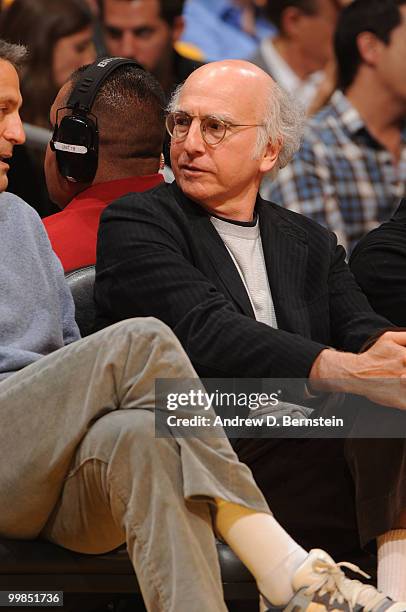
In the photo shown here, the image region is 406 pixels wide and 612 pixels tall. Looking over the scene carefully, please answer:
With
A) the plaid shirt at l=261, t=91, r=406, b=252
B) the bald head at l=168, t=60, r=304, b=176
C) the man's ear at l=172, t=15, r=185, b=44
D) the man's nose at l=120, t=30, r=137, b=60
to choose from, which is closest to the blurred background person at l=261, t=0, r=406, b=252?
the plaid shirt at l=261, t=91, r=406, b=252

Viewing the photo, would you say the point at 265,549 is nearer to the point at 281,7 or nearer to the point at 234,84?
the point at 234,84

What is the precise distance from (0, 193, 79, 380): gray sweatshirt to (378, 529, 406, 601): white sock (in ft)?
2.21

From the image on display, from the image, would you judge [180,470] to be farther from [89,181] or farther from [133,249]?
[89,181]

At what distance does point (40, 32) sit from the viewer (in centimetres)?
396

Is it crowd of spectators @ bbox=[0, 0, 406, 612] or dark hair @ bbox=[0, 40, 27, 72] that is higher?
dark hair @ bbox=[0, 40, 27, 72]

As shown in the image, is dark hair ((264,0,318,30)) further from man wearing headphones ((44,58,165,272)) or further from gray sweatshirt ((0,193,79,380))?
gray sweatshirt ((0,193,79,380))

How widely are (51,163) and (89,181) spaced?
0.34 feet

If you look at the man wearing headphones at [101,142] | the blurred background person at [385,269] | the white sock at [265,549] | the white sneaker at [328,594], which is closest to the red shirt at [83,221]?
the man wearing headphones at [101,142]

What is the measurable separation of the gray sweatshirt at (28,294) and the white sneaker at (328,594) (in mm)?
605

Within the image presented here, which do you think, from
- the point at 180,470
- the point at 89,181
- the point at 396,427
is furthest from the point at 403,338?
the point at 89,181

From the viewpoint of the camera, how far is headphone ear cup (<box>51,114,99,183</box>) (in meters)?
2.52

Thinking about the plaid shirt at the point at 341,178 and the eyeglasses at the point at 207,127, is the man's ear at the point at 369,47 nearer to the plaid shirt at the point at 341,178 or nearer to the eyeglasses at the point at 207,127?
the plaid shirt at the point at 341,178

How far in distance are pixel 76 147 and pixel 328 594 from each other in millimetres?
1189

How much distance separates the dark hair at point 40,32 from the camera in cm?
386
